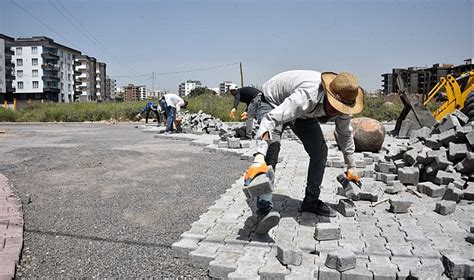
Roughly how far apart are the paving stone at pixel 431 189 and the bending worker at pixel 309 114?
1.74 meters

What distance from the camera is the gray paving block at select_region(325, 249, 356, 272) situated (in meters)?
2.81

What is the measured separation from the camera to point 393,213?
441 centimetres

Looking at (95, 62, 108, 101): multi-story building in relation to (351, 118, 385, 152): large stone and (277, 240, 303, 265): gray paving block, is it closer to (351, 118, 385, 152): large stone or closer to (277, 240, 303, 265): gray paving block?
(351, 118, 385, 152): large stone

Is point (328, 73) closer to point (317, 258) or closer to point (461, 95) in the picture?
point (317, 258)

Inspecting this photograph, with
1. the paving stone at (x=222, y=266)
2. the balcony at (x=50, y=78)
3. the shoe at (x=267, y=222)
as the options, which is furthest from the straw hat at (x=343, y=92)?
the balcony at (x=50, y=78)

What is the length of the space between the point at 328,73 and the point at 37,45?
80555 mm

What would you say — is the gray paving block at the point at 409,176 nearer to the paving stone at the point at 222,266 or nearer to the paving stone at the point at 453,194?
the paving stone at the point at 453,194

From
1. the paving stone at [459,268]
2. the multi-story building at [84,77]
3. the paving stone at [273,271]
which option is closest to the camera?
the paving stone at [459,268]

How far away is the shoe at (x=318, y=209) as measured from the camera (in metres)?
4.27

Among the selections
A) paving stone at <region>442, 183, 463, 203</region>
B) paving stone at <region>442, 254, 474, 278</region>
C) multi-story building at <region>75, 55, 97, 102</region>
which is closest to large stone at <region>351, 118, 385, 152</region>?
paving stone at <region>442, 183, 463, 203</region>

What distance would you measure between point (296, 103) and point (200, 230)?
1593 mm

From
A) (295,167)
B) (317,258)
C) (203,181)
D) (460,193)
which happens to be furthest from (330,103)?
(295,167)

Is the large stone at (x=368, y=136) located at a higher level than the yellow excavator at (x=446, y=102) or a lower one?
lower

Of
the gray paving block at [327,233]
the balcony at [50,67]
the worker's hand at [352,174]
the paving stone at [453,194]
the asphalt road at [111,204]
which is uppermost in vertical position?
the balcony at [50,67]
